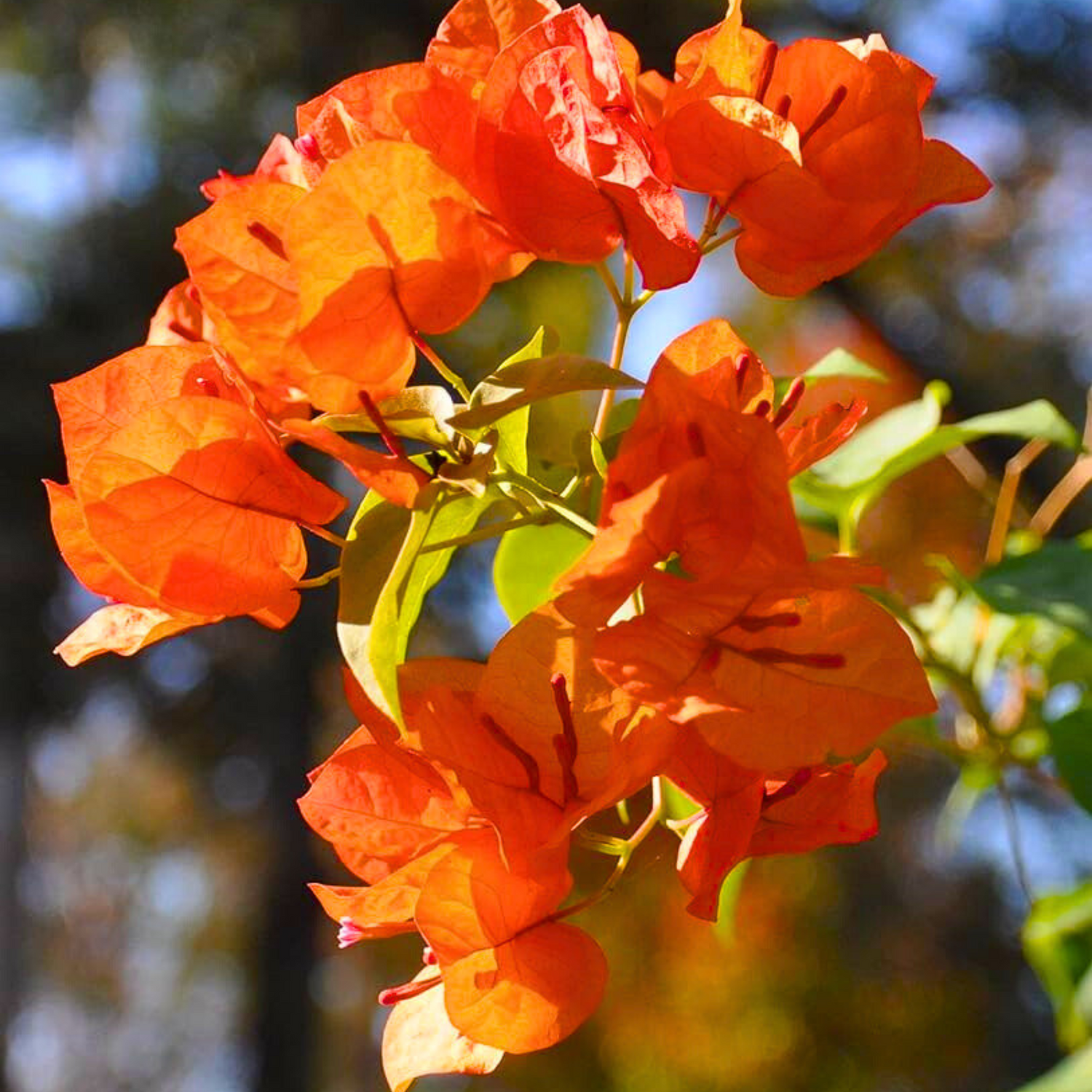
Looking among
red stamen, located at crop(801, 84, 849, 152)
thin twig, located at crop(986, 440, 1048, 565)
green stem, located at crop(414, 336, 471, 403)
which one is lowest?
thin twig, located at crop(986, 440, 1048, 565)

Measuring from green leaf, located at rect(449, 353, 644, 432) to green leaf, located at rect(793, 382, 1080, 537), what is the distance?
329 millimetres

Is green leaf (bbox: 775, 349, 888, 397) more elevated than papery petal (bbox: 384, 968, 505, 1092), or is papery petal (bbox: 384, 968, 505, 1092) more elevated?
green leaf (bbox: 775, 349, 888, 397)

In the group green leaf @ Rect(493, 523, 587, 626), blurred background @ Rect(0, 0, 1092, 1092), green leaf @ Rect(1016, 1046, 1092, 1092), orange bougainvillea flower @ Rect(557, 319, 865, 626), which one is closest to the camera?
orange bougainvillea flower @ Rect(557, 319, 865, 626)

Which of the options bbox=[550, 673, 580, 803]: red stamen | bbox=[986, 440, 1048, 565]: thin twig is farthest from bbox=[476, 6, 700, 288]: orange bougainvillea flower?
bbox=[986, 440, 1048, 565]: thin twig

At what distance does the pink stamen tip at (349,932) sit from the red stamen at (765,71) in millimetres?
239

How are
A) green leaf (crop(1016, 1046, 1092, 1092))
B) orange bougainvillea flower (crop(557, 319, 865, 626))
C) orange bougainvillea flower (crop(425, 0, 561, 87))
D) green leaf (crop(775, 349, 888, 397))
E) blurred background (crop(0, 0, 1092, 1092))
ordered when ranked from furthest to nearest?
1. blurred background (crop(0, 0, 1092, 1092))
2. green leaf (crop(1016, 1046, 1092, 1092))
3. green leaf (crop(775, 349, 888, 397))
4. orange bougainvillea flower (crop(425, 0, 561, 87))
5. orange bougainvillea flower (crop(557, 319, 865, 626))

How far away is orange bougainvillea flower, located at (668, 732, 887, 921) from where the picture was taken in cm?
35

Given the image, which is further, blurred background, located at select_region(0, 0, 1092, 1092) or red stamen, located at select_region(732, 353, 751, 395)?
blurred background, located at select_region(0, 0, 1092, 1092)

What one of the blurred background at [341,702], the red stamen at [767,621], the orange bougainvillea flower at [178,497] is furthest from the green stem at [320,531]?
the blurred background at [341,702]

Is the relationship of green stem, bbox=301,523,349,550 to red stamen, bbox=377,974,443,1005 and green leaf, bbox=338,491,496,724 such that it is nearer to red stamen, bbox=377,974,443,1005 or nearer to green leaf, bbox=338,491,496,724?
green leaf, bbox=338,491,496,724

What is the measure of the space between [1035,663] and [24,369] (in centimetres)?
384

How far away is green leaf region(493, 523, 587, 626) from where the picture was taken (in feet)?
1.76

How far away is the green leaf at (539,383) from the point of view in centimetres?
34

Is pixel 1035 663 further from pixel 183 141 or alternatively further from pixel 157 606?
pixel 183 141
